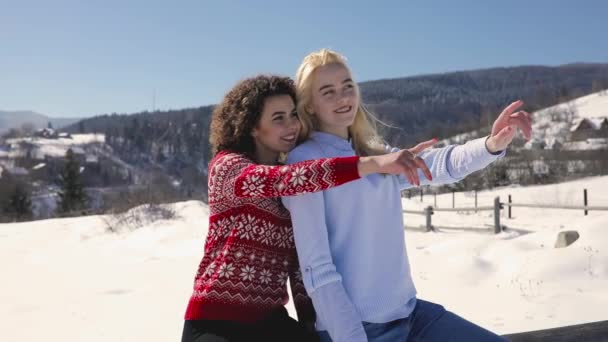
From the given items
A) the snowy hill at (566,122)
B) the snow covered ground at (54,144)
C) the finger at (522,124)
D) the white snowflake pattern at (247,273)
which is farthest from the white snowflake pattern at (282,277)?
the snow covered ground at (54,144)

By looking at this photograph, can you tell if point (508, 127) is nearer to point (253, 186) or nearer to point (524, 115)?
point (524, 115)

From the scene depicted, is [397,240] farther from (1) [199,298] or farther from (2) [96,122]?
(2) [96,122]

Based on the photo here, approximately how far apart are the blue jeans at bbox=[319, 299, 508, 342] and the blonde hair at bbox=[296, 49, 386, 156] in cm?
68

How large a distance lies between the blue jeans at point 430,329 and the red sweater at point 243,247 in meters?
0.28

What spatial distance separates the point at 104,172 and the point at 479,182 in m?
88.8

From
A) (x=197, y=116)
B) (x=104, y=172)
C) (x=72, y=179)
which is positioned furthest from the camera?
(x=197, y=116)

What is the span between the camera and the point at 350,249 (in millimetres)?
1879

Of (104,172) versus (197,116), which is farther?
(197,116)

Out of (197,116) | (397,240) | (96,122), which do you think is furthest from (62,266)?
(96,122)

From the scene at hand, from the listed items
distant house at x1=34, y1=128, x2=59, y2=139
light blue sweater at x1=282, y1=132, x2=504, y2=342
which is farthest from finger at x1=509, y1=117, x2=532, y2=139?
distant house at x1=34, y1=128, x2=59, y2=139

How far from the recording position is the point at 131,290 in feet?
23.9

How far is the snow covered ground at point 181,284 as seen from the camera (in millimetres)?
5254

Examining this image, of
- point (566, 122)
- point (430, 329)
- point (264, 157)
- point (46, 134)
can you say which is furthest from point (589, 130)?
point (46, 134)

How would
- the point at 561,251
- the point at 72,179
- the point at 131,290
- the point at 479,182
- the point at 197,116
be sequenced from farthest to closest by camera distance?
the point at 197,116 < the point at 72,179 < the point at 479,182 < the point at 131,290 < the point at 561,251
